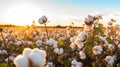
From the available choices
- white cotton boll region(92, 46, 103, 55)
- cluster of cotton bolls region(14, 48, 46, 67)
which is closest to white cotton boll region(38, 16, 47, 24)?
white cotton boll region(92, 46, 103, 55)

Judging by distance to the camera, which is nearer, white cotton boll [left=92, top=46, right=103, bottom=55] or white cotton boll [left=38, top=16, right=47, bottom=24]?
white cotton boll [left=92, top=46, right=103, bottom=55]

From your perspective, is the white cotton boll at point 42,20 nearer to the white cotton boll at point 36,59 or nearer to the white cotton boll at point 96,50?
the white cotton boll at point 96,50

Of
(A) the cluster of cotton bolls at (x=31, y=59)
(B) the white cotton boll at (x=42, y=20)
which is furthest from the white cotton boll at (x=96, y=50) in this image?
(A) the cluster of cotton bolls at (x=31, y=59)

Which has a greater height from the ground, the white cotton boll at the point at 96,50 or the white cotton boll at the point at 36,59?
the white cotton boll at the point at 36,59

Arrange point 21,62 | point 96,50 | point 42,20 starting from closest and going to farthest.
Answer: point 21,62
point 96,50
point 42,20

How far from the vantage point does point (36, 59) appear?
1337 millimetres

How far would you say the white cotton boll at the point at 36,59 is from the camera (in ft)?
4.39

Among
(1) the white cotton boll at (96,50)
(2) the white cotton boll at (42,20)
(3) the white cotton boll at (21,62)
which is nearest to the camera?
(3) the white cotton boll at (21,62)

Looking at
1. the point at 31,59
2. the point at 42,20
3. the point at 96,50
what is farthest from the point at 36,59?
the point at 42,20

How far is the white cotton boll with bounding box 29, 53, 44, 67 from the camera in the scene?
1338 mm

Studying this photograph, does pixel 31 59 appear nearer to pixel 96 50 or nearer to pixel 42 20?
pixel 96 50

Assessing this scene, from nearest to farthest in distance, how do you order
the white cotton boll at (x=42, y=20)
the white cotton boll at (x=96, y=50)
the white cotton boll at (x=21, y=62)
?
the white cotton boll at (x=21, y=62), the white cotton boll at (x=96, y=50), the white cotton boll at (x=42, y=20)

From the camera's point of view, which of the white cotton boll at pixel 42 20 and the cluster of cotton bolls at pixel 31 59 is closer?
the cluster of cotton bolls at pixel 31 59

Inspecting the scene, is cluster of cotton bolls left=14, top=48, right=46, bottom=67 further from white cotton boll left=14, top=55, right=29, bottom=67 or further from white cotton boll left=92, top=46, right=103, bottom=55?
white cotton boll left=92, top=46, right=103, bottom=55
